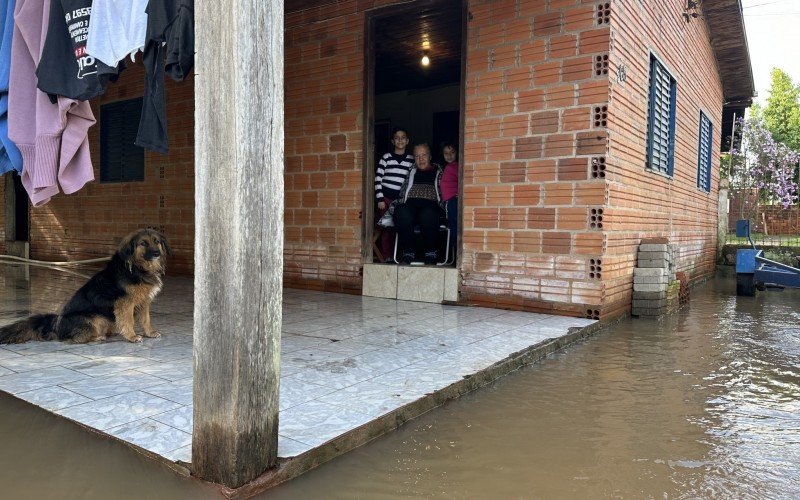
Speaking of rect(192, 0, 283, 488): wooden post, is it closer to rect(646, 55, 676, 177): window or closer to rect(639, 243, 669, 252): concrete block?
rect(639, 243, 669, 252): concrete block

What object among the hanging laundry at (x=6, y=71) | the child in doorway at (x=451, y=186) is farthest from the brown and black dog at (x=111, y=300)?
the child in doorway at (x=451, y=186)

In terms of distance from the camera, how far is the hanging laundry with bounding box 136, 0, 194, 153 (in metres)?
3.15

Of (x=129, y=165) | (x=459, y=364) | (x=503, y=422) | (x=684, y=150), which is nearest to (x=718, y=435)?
(x=503, y=422)

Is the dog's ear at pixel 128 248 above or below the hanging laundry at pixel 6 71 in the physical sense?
below

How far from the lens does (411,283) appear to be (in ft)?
22.0

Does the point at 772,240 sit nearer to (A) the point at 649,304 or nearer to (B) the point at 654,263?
(B) the point at 654,263

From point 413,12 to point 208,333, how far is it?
19.1 ft

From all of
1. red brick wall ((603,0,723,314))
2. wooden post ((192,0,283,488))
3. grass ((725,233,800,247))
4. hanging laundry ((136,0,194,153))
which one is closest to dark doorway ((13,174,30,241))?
hanging laundry ((136,0,194,153))

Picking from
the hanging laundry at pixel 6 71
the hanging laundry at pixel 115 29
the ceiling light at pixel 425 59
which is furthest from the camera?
the ceiling light at pixel 425 59

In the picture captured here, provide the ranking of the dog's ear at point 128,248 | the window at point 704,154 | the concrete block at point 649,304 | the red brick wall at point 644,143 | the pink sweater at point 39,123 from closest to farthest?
the pink sweater at point 39,123 → the dog's ear at point 128,248 → the red brick wall at point 644,143 → the concrete block at point 649,304 → the window at point 704,154

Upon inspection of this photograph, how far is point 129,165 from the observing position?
32.5 ft

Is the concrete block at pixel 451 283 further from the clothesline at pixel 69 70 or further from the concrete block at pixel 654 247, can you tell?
the clothesline at pixel 69 70

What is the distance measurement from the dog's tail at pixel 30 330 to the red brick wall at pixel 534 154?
151 inches

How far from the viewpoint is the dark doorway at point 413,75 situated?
23.1 ft
